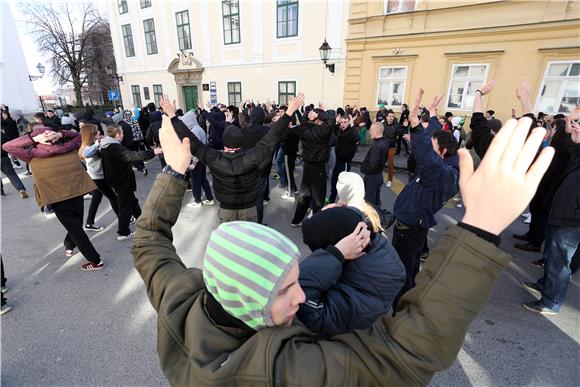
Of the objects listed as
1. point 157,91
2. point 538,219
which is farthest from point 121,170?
point 157,91

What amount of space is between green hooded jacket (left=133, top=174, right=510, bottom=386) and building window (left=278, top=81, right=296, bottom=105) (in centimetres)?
1395

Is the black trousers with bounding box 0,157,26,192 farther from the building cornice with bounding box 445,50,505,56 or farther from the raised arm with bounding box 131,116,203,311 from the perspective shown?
the building cornice with bounding box 445,50,505,56

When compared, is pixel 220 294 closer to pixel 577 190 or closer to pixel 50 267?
pixel 577 190

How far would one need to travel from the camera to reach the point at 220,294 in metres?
0.83

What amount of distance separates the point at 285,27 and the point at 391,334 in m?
15.0

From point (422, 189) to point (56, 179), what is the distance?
13.8 feet

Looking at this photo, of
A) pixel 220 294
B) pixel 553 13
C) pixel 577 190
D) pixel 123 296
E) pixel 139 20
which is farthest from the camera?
pixel 139 20

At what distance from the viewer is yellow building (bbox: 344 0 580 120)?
27.9 feet

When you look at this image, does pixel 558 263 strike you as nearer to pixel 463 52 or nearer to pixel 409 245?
pixel 409 245

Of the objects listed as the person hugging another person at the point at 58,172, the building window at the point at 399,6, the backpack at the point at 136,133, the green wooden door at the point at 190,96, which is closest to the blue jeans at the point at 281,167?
the person hugging another person at the point at 58,172

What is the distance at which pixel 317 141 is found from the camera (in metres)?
4.78

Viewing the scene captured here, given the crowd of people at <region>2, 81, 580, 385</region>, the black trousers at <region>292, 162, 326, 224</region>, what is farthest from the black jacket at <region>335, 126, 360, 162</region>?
the crowd of people at <region>2, 81, 580, 385</region>

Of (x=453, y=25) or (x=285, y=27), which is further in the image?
(x=285, y=27)

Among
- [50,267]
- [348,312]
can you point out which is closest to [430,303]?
[348,312]
